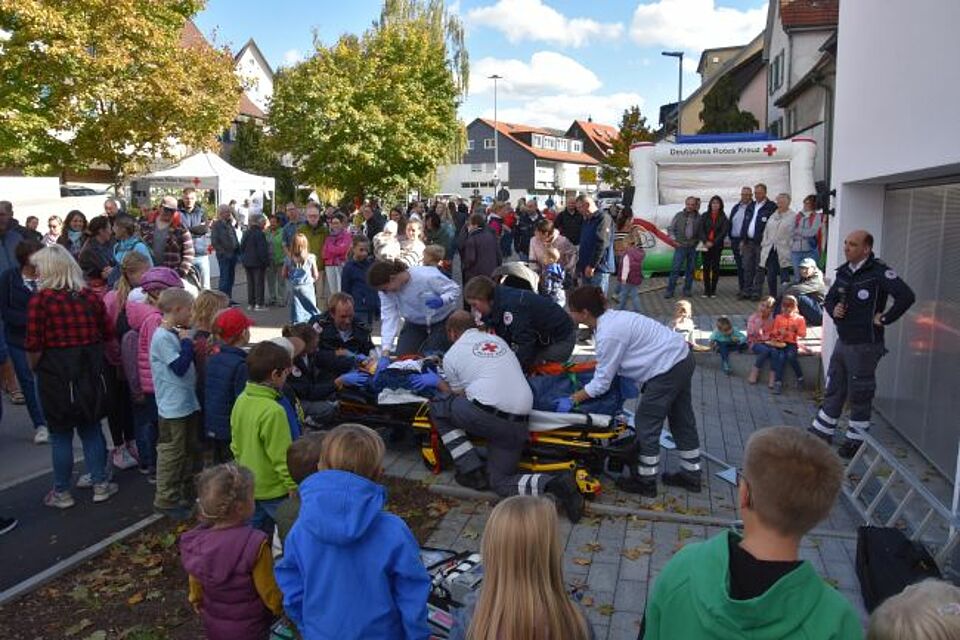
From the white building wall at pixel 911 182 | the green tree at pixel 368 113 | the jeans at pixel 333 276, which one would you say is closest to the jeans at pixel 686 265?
the white building wall at pixel 911 182

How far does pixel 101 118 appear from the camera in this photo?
77.6 feet

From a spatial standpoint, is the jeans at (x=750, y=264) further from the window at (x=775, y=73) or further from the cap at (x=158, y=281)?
the window at (x=775, y=73)

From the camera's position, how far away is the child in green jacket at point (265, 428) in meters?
4.30

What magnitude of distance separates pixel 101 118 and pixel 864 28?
72.2 ft

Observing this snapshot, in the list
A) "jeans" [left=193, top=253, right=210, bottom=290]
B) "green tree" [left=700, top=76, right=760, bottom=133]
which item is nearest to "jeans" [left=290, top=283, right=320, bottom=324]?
"jeans" [left=193, top=253, right=210, bottom=290]

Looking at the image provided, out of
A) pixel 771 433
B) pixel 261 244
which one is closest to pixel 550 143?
pixel 261 244

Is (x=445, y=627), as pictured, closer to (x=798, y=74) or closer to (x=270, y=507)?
(x=270, y=507)

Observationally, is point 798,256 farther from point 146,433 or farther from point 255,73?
point 255,73

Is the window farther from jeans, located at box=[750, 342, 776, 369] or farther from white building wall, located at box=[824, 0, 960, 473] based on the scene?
jeans, located at box=[750, 342, 776, 369]

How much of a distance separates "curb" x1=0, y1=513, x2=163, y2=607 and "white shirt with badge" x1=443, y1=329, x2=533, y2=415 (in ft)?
7.91

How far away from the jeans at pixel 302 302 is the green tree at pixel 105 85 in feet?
47.4

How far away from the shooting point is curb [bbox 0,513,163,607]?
4598 millimetres

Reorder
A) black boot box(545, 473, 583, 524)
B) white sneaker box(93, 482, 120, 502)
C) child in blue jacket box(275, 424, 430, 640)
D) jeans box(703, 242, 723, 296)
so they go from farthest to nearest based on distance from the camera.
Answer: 1. jeans box(703, 242, 723, 296)
2. white sneaker box(93, 482, 120, 502)
3. black boot box(545, 473, 583, 524)
4. child in blue jacket box(275, 424, 430, 640)

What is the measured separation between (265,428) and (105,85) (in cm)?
2198
